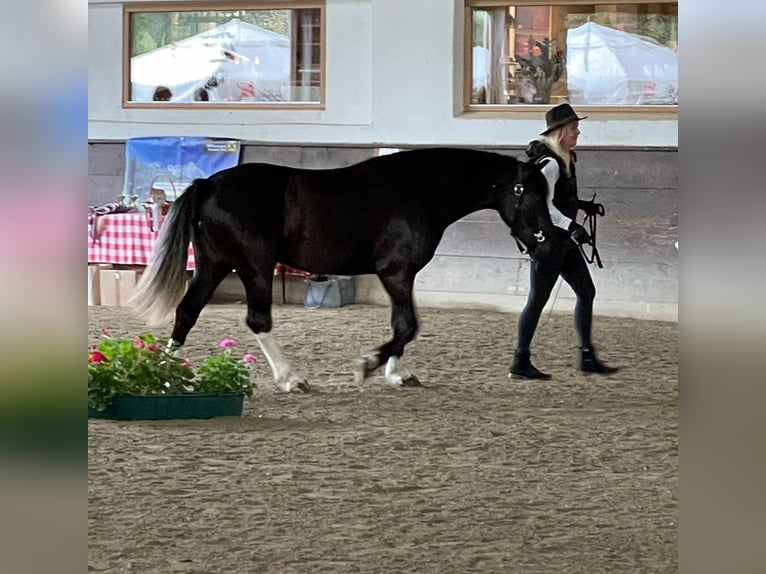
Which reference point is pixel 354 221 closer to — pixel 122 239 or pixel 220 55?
pixel 122 239

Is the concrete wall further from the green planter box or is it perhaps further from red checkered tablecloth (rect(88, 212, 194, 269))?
the green planter box

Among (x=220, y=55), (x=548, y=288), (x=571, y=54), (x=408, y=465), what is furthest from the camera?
(x=220, y=55)

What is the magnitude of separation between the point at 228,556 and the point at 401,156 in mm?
2815

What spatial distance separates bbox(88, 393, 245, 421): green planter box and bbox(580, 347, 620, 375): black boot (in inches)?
82.6

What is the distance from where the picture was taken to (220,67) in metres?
7.44

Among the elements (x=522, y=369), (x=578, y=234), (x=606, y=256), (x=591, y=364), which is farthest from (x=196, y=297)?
(x=606, y=256)

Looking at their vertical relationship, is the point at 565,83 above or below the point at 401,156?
above

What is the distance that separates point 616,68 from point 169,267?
124 inches

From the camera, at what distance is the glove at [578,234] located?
5418mm

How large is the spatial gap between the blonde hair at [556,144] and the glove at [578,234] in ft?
0.83
